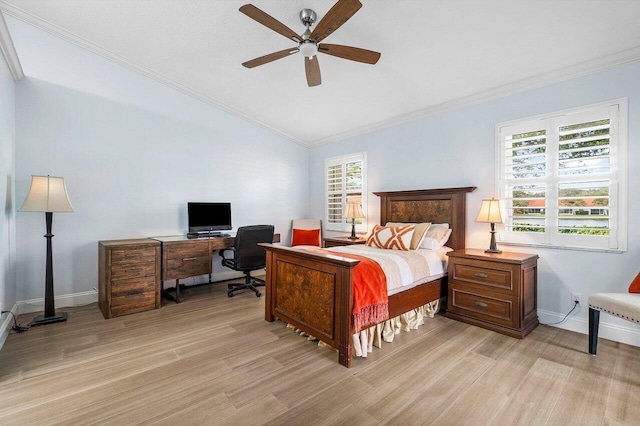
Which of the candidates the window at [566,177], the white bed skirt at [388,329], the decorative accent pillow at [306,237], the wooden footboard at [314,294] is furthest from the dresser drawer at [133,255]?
the window at [566,177]

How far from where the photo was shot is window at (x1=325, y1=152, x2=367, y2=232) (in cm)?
510

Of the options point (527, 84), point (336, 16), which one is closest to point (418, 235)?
point (527, 84)

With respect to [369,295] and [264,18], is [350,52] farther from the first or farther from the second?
[369,295]

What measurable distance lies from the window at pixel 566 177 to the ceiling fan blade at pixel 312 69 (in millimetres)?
2252

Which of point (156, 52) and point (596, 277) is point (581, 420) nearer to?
point (596, 277)

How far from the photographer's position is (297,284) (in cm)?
279

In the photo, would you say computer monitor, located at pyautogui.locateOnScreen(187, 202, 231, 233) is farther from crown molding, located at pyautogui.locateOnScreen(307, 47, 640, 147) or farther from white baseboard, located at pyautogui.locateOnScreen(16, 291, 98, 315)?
crown molding, located at pyautogui.locateOnScreen(307, 47, 640, 147)

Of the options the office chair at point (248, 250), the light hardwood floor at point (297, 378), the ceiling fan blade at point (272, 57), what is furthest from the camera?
the office chair at point (248, 250)

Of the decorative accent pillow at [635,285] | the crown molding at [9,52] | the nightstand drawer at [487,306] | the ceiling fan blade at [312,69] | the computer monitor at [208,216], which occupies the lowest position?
the nightstand drawer at [487,306]

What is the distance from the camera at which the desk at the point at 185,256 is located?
3701 mm

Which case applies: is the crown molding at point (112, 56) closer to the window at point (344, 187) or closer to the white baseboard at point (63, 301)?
the window at point (344, 187)

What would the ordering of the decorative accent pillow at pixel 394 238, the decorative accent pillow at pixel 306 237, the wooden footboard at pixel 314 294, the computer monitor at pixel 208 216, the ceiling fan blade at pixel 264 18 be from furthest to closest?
the decorative accent pillow at pixel 306 237 < the computer monitor at pixel 208 216 < the decorative accent pillow at pixel 394 238 < the wooden footboard at pixel 314 294 < the ceiling fan blade at pixel 264 18

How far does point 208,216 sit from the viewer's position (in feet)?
14.8

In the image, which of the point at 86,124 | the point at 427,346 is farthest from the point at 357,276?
the point at 86,124
